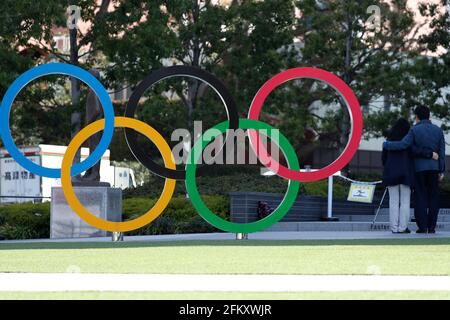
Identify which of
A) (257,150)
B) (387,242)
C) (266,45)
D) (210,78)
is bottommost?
(387,242)

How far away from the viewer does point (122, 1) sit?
30.4 m

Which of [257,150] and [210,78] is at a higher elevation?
[210,78]

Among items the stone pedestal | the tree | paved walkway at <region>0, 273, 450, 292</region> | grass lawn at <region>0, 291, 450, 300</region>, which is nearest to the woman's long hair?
the stone pedestal

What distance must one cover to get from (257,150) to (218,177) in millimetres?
12100

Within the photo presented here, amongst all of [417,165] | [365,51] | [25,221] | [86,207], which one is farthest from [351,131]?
[365,51]

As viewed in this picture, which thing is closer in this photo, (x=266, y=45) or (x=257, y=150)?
(x=257, y=150)

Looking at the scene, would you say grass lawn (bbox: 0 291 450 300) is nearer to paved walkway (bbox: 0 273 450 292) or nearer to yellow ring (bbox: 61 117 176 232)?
paved walkway (bbox: 0 273 450 292)

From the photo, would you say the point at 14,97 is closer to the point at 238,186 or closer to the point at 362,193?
the point at 362,193

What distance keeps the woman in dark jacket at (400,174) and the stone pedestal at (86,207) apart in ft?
17.6

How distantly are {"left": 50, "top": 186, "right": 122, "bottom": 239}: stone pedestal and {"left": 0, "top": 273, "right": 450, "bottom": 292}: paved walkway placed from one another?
9.86 metres
